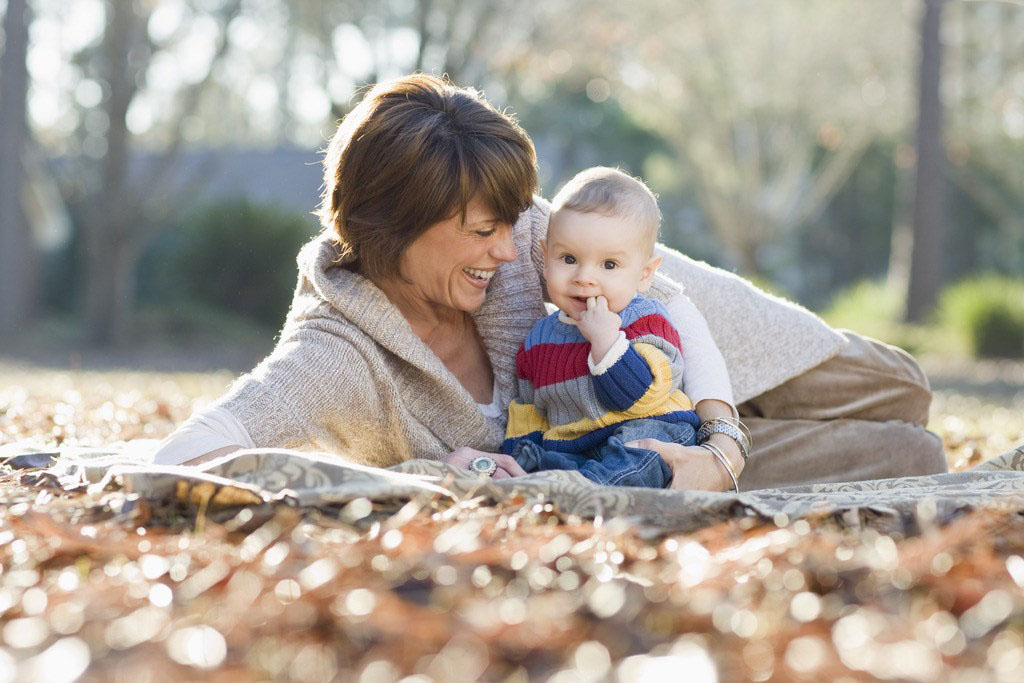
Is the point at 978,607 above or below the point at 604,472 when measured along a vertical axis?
above

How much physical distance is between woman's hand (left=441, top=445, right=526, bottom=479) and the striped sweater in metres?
0.19

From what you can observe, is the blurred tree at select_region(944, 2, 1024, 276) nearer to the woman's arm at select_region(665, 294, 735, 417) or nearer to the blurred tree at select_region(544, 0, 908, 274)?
the blurred tree at select_region(544, 0, 908, 274)

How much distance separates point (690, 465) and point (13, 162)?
1366 cm

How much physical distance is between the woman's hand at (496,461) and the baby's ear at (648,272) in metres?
0.67

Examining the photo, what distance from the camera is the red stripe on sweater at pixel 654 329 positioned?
3357 millimetres

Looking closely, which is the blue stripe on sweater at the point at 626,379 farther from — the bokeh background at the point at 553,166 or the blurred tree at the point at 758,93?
the blurred tree at the point at 758,93

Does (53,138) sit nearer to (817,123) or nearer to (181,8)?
(181,8)

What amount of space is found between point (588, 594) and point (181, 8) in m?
14.9

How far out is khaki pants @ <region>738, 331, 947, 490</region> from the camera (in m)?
3.96

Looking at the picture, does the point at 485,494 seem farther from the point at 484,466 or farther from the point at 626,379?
the point at 626,379

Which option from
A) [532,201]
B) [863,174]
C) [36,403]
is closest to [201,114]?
[863,174]

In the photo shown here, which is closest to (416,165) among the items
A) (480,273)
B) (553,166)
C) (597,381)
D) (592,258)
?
(480,273)

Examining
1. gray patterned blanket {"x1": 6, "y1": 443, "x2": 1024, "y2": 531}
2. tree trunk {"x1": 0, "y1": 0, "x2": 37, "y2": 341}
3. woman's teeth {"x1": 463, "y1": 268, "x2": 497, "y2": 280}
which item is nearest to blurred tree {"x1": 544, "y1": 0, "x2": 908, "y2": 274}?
tree trunk {"x1": 0, "y1": 0, "x2": 37, "y2": 341}

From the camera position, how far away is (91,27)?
60.9 ft
